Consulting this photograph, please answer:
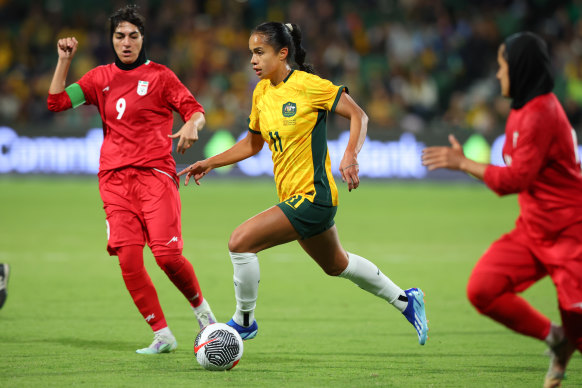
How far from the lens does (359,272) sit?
6098 mm

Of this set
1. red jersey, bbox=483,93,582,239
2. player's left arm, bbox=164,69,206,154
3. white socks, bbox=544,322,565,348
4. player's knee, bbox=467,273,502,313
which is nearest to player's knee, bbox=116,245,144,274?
player's left arm, bbox=164,69,206,154

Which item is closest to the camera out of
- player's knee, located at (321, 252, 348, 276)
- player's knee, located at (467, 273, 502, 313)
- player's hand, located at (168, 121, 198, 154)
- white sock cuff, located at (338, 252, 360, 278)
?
player's knee, located at (467, 273, 502, 313)

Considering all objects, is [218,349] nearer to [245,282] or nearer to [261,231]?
[245,282]

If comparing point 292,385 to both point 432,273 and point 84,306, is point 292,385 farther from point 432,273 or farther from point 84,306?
point 432,273

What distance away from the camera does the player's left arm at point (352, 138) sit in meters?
5.34

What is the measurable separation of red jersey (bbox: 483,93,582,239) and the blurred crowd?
14789 mm

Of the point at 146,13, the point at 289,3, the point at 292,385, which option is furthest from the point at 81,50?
the point at 292,385

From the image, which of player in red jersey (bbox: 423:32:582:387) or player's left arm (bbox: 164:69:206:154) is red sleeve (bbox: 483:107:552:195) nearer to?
player in red jersey (bbox: 423:32:582:387)

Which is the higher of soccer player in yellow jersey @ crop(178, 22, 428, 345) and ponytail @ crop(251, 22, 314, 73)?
ponytail @ crop(251, 22, 314, 73)

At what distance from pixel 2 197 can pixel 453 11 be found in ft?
44.0

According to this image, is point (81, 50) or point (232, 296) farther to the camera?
point (81, 50)

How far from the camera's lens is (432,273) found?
9734 millimetres

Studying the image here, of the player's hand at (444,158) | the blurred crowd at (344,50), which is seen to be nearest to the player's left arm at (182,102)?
the player's hand at (444,158)

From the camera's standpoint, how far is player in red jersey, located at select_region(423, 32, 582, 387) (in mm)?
4387
